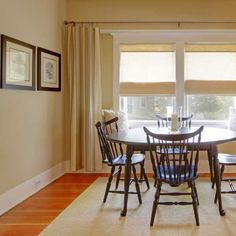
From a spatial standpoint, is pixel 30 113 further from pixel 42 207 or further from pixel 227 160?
pixel 227 160

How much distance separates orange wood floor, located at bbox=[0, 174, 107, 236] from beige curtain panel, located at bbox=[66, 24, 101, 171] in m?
0.52

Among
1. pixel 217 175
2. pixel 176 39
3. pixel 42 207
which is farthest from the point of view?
pixel 176 39

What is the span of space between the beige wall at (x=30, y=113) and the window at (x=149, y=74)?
1059 millimetres

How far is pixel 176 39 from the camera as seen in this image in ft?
16.9

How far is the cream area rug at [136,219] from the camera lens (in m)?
2.76

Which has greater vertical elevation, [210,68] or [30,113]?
[210,68]

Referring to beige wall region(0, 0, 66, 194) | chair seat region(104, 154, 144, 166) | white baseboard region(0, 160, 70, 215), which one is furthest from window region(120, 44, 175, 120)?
chair seat region(104, 154, 144, 166)

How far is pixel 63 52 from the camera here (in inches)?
196

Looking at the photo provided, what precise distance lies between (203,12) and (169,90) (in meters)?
1.29

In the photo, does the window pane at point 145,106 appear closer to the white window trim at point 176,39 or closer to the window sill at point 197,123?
the window sill at point 197,123

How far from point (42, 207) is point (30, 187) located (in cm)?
52

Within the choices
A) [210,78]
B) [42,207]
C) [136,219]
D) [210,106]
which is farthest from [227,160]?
[42,207]

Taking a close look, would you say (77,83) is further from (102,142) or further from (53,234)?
(53,234)

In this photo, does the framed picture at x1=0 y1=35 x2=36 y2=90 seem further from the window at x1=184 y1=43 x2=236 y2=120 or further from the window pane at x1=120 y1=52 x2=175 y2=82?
the window at x1=184 y1=43 x2=236 y2=120
